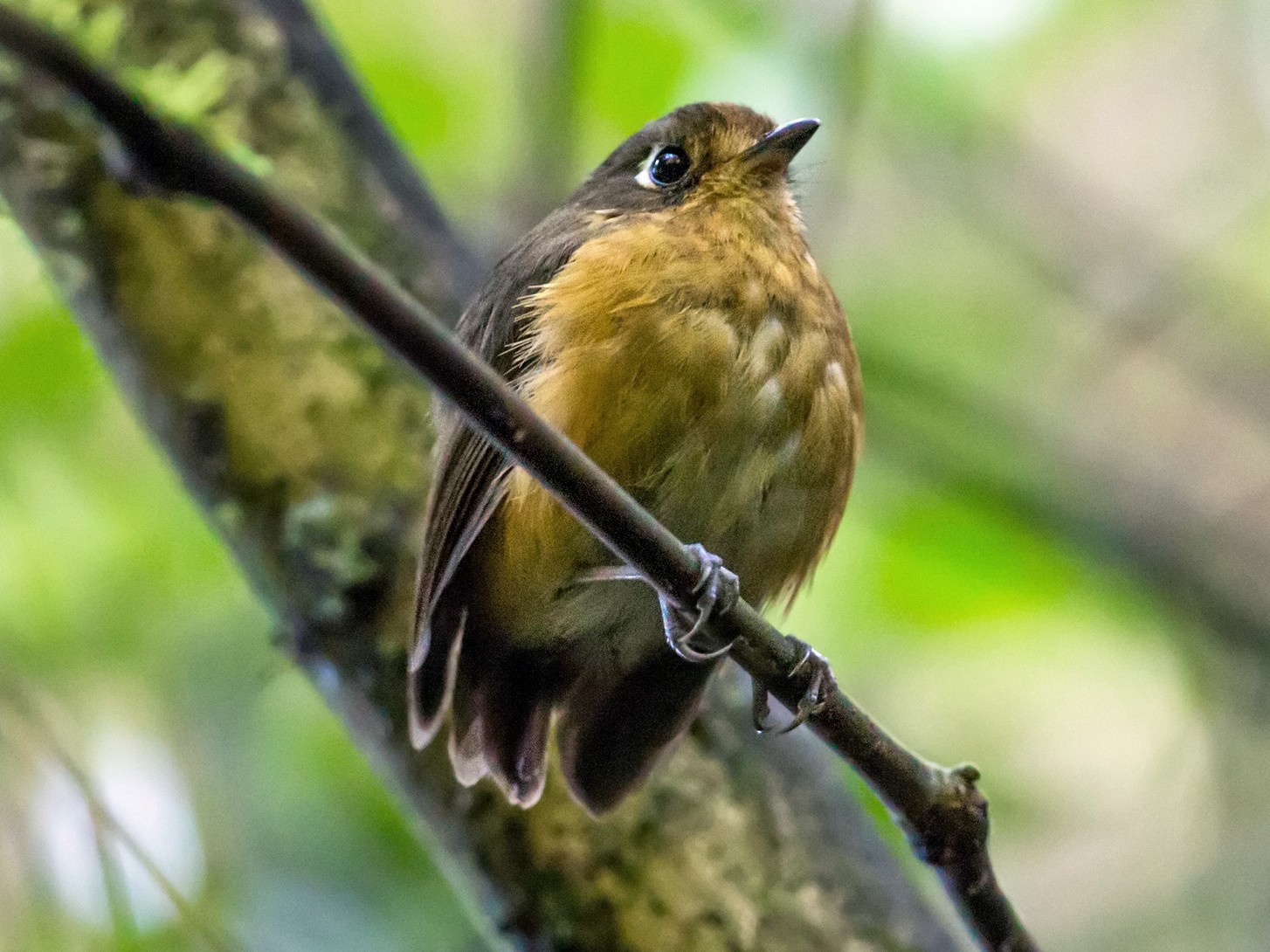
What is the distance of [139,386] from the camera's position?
11.0ft

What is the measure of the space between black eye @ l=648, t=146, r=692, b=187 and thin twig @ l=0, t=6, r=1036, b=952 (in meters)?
1.44

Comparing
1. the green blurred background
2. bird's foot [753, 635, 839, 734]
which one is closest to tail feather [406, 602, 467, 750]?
the green blurred background

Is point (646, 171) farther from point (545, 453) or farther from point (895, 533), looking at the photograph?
point (545, 453)

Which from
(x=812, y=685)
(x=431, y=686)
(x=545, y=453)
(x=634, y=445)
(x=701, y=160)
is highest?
(x=701, y=160)

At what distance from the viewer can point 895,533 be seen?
4438 mm

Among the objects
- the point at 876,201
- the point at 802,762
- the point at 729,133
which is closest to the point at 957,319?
the point at 876,201

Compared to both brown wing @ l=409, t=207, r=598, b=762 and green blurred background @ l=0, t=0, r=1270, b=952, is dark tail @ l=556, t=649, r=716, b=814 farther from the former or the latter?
green blurred background @ l=0, t=0, r=1270, b=952

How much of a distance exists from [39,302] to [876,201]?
3.58 meters

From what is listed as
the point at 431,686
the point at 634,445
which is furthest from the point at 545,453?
the point at 431,686

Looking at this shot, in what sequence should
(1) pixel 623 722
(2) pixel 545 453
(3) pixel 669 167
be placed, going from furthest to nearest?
(3) pixel 669 167, (1) pixel 623 722, (2) pixel 545 453

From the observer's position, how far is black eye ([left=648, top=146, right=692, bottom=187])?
3443mm

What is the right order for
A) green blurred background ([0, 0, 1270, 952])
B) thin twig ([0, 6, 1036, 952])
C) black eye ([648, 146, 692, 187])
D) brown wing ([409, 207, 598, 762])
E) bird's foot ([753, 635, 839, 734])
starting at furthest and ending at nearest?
green blurred background ([0, 0, 1270, 952]) → black eye ([648, 146, 692, 187]) → brown wing ([409, 207, 598, 762]) → bird's foot ([753, 635, 839, 734]) → thin twig ([0, 6, 1036, 952])

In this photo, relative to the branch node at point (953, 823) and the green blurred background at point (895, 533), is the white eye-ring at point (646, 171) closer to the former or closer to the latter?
the green blurred background at point (895, 533)

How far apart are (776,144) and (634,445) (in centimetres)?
98
